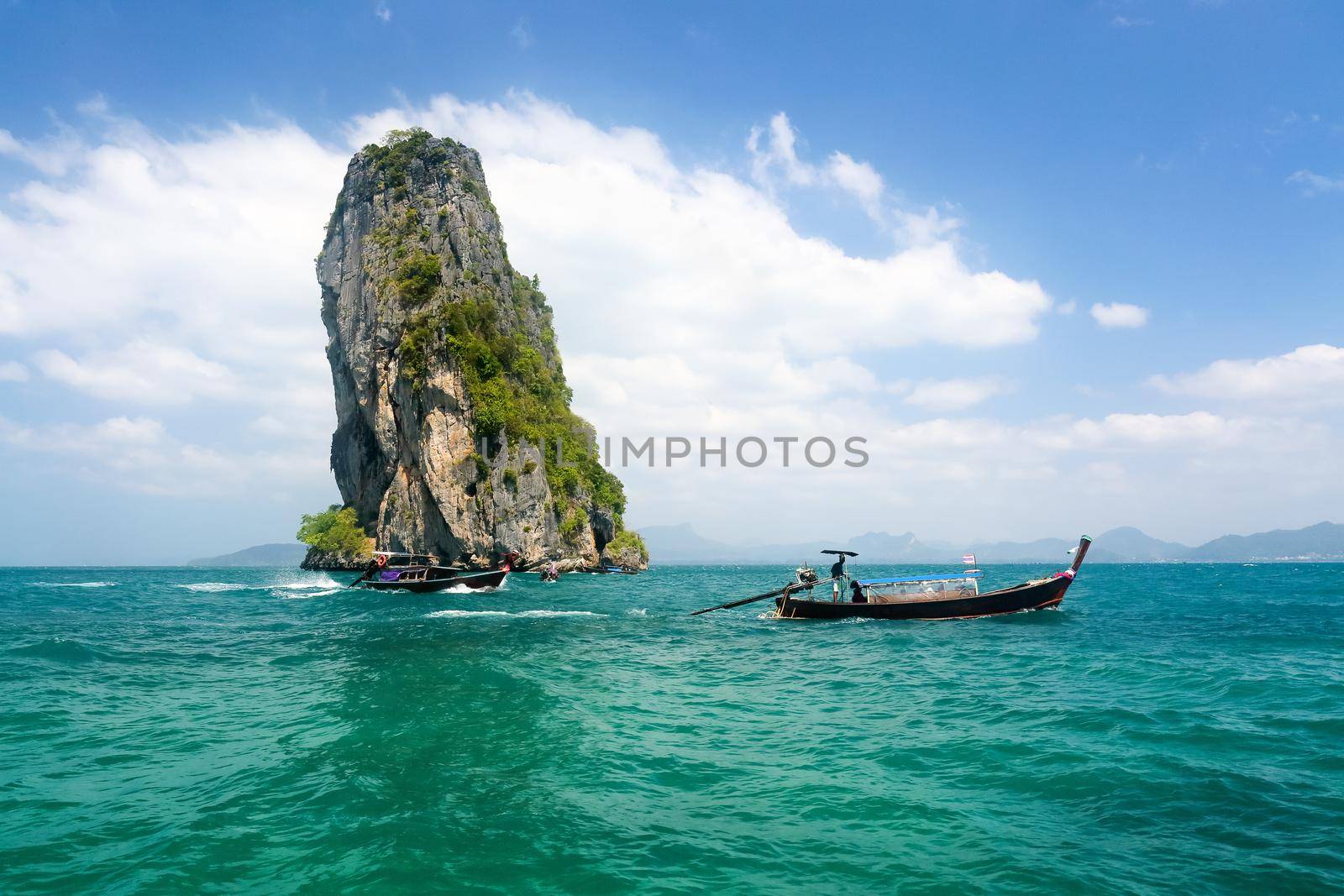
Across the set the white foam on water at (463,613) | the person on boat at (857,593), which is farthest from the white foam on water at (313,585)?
the person on boat at (857,593)

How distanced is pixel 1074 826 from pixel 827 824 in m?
2.80

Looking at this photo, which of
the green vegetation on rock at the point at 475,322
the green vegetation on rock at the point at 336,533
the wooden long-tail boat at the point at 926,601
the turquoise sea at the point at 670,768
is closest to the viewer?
the turquoise sea at the point at 670,768

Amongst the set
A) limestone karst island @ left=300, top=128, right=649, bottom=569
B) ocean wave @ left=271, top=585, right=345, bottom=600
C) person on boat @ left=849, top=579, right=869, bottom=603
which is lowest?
ocean wave @ left=271, top=585, right=345, bottom=600

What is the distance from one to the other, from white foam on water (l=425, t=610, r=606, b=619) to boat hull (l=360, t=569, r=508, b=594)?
37.8ft

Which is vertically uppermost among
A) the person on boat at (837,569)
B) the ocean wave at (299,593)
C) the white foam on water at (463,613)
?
the person on boat at (837,569)

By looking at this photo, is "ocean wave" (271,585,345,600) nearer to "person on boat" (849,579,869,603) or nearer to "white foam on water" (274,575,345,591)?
"white foam on water" (274,575,345,591)

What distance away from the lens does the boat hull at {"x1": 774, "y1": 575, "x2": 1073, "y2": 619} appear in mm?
27359

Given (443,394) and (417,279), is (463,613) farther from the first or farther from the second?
(417,279)

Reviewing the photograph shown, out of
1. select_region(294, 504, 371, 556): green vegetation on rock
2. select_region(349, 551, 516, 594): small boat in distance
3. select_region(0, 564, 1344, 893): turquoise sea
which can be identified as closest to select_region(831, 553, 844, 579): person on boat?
select_region(0, 564, 1344, 893): turquoise sea

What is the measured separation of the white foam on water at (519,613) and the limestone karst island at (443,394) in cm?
2569

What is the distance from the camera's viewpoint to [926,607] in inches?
1077

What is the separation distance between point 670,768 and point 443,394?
5094 cm

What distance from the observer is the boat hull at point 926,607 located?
27.4 m

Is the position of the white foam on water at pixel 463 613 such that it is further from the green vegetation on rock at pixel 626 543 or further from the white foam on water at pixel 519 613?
the green vegetation on rock at pixel 626 543
